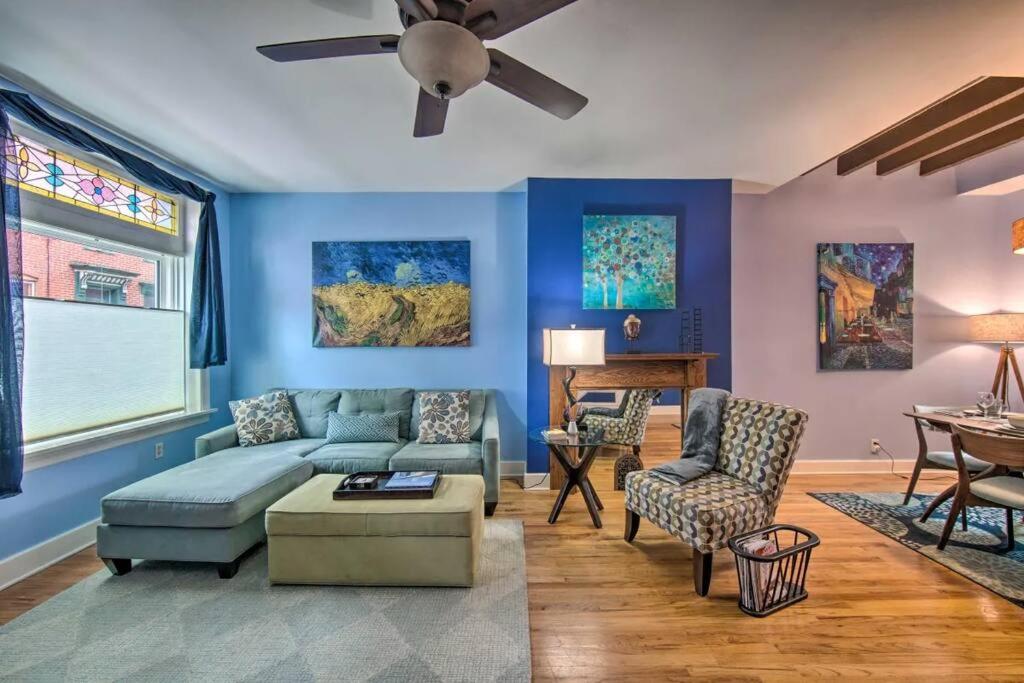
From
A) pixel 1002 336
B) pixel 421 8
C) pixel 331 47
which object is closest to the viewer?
pixel 421 8

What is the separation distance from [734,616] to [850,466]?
2890 mm

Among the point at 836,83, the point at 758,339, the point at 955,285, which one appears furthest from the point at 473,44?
the point at 955,285

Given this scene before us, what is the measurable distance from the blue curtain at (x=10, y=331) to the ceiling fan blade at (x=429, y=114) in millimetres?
2055

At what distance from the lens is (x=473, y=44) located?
1.33 meters

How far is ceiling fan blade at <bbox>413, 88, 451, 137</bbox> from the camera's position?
177 centimetres

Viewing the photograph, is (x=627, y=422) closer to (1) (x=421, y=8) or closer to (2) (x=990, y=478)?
(2) (x=990, y=478)

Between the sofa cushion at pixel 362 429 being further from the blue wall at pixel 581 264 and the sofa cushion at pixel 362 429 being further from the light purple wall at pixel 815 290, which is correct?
the light purple wall at pixel 815 290

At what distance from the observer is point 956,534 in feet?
8.50

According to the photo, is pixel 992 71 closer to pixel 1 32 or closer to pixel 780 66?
pixel 780 66

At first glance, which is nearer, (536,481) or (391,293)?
(536,481)

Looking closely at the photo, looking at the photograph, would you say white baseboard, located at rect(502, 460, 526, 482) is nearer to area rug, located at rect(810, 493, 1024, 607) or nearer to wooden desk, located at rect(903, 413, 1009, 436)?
area rug, located at rect(810, 493, 1024, 607)

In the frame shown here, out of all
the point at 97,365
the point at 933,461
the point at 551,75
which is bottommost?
the point at 933,461

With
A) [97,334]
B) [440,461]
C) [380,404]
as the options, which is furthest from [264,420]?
[440,461]

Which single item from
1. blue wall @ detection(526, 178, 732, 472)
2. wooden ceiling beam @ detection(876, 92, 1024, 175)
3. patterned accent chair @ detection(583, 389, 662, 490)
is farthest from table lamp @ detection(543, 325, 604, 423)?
wooden ceiling beam @ detection(876, 92, 1024, 175)
